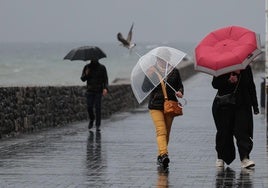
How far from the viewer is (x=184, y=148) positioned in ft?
53.1

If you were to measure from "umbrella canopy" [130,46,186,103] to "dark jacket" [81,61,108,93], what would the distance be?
6264mm

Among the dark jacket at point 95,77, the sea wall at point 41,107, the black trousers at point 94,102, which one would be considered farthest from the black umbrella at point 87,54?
the sea wall at point 41,107

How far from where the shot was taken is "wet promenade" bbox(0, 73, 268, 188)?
39.5 ft

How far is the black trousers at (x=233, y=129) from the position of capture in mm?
13172

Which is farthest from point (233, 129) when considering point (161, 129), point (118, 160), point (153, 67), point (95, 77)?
point (95, 77)

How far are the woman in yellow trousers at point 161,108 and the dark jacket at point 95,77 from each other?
642cm

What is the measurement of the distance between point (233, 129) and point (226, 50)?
112 cm

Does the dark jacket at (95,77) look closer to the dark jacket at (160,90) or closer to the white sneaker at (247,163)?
the dark jacket at (160,90)

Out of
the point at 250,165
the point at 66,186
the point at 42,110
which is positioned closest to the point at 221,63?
the point at 250,165

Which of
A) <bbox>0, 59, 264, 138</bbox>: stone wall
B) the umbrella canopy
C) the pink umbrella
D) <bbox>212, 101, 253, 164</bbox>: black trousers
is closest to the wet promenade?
<bbox>212, 101, 253, 164</bbox>: black trousers

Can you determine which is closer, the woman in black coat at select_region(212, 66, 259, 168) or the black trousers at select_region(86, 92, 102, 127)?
the woman in black coat at select_region(212, 66, 259, 168)

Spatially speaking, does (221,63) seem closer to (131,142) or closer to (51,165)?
(51,165)

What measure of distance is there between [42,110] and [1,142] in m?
3.45

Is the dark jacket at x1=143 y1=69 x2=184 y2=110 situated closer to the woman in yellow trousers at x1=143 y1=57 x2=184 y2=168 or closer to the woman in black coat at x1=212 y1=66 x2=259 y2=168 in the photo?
the woman in yellow trousers at x1=143 y1=57 x2=184 y2=168
